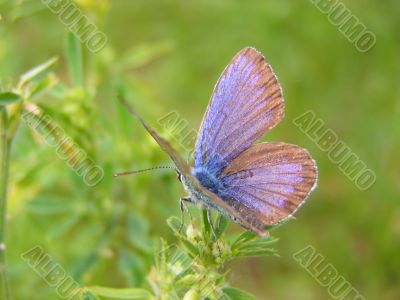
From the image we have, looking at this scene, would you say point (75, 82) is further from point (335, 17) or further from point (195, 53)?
point (335, 17)

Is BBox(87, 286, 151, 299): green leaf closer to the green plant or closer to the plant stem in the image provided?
the green plant

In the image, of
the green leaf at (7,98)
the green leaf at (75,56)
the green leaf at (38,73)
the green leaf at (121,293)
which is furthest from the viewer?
the green leaf at (75,56)

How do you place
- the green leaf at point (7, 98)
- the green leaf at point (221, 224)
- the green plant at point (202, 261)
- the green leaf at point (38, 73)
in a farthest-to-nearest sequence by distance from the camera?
the green leaf at point (38, 73)
the green leaf at point (7, 98)
the green leaf at point (221, 224)
the green plant at point (202, 261)

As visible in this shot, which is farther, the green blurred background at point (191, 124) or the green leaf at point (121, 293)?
the green blurred background at point (191, 124)

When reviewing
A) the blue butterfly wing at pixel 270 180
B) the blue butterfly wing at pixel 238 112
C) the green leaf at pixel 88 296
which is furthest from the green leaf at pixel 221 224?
the green leaf at pixel 88 296

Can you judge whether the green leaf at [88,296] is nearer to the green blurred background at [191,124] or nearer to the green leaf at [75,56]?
the green blurred background at [191,124]

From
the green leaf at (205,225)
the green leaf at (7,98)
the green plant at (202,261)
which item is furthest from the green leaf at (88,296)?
the green leaf at (7,98)

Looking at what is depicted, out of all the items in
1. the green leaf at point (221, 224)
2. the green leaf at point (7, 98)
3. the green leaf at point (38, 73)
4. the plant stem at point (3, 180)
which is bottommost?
the green leaf at point (221, 224)

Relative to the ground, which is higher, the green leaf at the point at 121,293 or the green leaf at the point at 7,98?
the green leaf at the point at 7,98

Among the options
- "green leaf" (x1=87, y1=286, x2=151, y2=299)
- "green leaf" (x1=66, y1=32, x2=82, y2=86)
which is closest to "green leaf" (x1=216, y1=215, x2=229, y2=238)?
"green leaf" (x1=87, y1=286, x2=151, y2=299)
